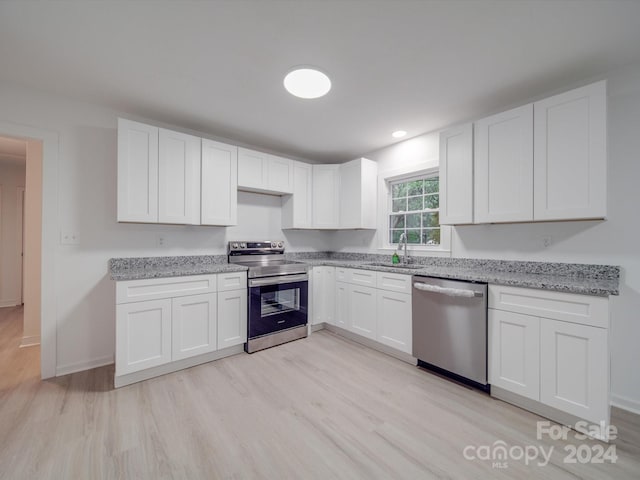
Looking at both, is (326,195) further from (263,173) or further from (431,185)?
(431,185)

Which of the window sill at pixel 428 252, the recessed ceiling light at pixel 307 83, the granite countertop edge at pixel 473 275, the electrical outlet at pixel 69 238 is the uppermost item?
the recessed ceiling light at pixel 307 83

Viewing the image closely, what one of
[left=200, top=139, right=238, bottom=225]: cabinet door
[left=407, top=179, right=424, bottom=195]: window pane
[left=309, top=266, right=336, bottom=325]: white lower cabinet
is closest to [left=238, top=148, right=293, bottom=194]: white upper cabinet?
[left=200, top=139, right=238, bottom=225]: cabinet door

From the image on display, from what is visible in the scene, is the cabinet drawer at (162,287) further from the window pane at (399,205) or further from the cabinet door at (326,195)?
the window pane at (399,205)

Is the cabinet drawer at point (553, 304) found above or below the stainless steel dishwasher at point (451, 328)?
above

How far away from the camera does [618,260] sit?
1.99m

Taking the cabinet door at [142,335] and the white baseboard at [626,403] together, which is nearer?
the white baseboard at [626,403]

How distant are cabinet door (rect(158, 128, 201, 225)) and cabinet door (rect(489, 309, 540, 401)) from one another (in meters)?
2.94

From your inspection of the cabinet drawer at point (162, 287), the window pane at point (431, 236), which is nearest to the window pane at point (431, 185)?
the window pane at point (431, 236)

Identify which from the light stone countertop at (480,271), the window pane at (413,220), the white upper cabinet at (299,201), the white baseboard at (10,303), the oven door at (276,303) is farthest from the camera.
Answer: the white baseboard at (10,303)

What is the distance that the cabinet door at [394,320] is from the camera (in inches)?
105

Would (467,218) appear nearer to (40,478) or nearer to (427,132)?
(427,132)

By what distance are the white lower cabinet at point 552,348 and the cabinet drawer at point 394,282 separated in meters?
0.75

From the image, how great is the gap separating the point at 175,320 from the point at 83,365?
3.36ft

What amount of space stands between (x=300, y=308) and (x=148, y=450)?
1949mm
